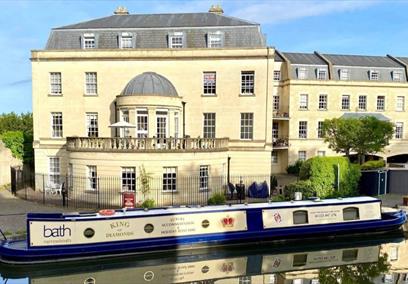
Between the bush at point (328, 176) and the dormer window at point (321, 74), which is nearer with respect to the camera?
the bush at point (328, 176)

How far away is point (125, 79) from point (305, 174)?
1306 cm

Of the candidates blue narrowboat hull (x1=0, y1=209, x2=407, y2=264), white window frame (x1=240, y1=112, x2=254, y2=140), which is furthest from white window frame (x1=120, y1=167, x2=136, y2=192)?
white window frame (x1=240, y1=112, x2=254, y2=140)

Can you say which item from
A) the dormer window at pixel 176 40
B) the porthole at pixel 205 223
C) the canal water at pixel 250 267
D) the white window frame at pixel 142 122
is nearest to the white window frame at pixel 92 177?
the white window frame at pixel 142 122

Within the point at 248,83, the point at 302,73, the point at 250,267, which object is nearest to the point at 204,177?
the point at 248,83

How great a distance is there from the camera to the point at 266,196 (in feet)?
72.8

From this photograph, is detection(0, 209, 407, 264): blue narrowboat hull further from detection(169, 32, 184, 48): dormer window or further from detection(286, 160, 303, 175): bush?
detection(286, 160, 303, 175): bush

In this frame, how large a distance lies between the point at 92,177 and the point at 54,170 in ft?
21.5

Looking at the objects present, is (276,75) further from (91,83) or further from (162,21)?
(91,83)

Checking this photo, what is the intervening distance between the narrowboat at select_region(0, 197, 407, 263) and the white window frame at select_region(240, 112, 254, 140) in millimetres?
8902

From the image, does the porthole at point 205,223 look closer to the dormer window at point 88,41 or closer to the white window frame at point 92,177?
the white window frame at point 92,177

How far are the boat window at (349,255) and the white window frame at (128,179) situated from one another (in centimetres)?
1071

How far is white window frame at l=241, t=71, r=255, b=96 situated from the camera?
2394 cm

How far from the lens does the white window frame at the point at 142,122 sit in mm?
21594

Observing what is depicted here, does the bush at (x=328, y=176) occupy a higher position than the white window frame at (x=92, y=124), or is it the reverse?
the white window frame at (x=92, y=124)
